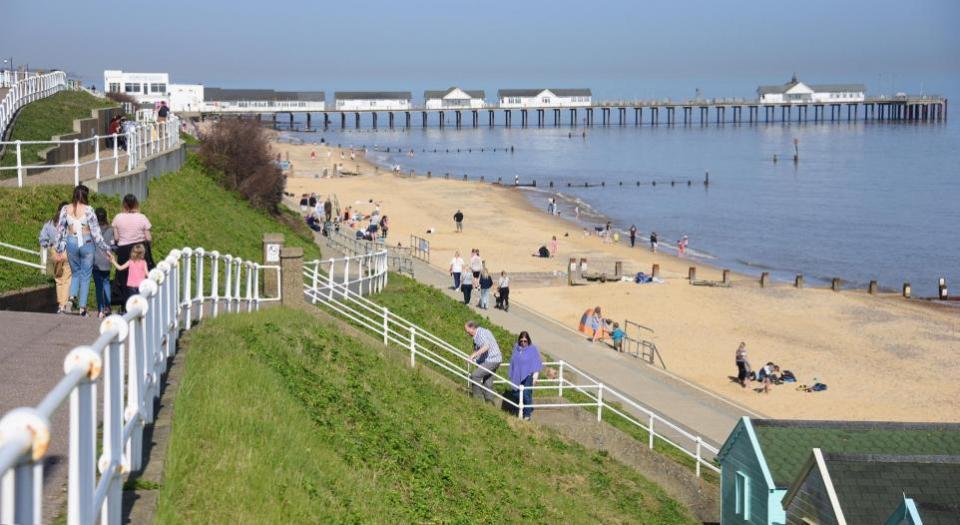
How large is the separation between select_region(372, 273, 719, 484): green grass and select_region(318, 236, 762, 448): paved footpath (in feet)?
3.46

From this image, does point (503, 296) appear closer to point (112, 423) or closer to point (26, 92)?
point (26, 92)

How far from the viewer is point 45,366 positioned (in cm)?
805

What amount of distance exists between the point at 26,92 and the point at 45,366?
30.1m

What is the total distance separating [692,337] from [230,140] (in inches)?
549

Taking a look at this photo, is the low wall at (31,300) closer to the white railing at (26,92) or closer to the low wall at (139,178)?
the low wall at (139,178)

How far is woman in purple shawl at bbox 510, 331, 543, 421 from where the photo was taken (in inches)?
593


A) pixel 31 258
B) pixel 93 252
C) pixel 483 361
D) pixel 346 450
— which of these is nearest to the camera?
pixel 346 450

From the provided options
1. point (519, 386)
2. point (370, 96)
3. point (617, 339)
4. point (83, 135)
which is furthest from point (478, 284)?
point (370, 96)

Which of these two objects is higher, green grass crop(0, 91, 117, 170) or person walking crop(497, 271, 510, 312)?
green grass crop(0, 91, 117, 170)

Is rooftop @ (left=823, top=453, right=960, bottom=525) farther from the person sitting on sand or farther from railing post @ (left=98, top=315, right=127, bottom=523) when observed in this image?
the person sitting on sand

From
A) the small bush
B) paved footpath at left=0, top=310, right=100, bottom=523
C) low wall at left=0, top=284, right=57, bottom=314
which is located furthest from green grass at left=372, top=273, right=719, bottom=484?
paved footpath at left=0, top=310, right=100, bottom=523

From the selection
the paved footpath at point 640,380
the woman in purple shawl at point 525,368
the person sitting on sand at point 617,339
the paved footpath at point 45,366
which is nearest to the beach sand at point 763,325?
the paved footpath at point 640,380

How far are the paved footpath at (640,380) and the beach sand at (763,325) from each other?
1.87 ft

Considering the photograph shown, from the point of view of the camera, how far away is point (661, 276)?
137ft
